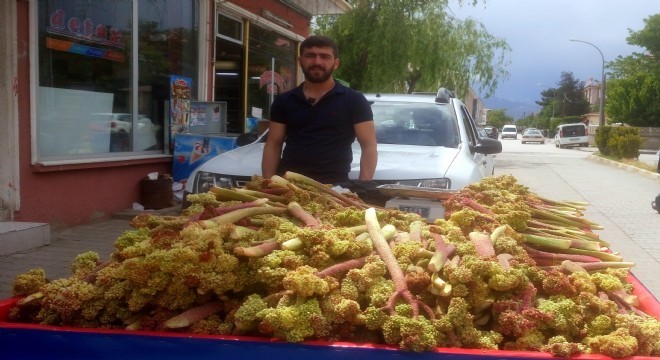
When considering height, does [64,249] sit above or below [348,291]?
below

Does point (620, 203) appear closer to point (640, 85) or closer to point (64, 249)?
point (64, 249)

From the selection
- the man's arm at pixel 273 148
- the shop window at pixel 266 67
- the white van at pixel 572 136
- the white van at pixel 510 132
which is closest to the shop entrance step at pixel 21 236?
the man's arm at pixel 273 148

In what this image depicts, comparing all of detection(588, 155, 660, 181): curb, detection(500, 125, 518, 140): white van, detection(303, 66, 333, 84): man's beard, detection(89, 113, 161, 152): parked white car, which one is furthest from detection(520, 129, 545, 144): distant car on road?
detection(303, 66, 333, 84): man's beard

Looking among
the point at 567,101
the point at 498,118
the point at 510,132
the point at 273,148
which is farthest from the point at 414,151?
the point at 498,118

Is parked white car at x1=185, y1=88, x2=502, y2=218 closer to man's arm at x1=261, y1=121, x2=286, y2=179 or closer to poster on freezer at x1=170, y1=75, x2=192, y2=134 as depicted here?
man's arm at x1=261, y1=121, x2=286, y2=179

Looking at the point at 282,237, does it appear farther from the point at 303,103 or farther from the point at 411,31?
the point at 411,31

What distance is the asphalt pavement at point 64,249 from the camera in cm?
577

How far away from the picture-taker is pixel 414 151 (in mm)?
5953

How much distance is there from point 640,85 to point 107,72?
4934cm

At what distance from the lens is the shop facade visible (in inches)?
273

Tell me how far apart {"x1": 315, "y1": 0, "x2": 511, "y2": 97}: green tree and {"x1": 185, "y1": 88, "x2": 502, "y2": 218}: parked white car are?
1170cm

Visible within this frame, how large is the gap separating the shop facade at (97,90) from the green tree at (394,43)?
731cm

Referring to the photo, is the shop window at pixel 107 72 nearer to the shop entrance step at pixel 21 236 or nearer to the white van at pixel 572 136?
the shop entrance step at pixel 21 236

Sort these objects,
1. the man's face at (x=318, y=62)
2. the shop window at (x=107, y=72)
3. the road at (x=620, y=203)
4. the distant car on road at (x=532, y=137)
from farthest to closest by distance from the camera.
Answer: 1. the distant car on road at (x=532, y=137)
2. the road at (x=620, y=203)
3. the shop window at (x=107, y=72)
4. the man's face at (x=318, y=62)
